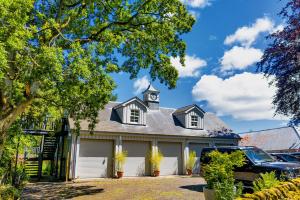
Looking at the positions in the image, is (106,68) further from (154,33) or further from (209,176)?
(209,176)

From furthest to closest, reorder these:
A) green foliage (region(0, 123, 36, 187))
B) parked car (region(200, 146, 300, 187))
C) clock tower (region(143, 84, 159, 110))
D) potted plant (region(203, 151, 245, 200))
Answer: clock tower (region(143, 84, 159, 110)) < green foliage (region(0, 123, 36, 187)) < parked car (region(200, 146, 300, 187)) < potted plant (region(203, 151, 245, 200))

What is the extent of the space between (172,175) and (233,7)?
44.8 feet

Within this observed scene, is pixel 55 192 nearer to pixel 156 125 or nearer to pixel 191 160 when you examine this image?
pixel 156 125

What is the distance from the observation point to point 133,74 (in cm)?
1482

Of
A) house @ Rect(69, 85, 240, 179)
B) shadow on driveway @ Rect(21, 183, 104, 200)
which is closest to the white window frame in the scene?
house @ Rect(69, 85, 240, 179)

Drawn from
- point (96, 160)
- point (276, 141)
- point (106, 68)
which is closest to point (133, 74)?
point (106, 68)

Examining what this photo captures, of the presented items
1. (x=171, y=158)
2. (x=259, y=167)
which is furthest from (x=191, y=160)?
(x=259, y=167)

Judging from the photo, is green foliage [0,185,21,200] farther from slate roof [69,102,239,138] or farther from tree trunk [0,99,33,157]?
slate roof [69,102,239,138]

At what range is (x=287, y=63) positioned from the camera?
18219 millimetres

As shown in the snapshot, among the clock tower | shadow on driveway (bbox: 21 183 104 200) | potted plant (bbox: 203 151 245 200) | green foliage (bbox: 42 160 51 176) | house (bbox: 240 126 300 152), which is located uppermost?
the clock tower

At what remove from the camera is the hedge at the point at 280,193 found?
620cm

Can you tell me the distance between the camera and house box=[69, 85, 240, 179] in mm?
18547

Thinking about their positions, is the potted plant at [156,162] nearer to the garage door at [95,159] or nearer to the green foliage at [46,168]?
the garage door at [95,159]

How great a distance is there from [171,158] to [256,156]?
10.5 m
